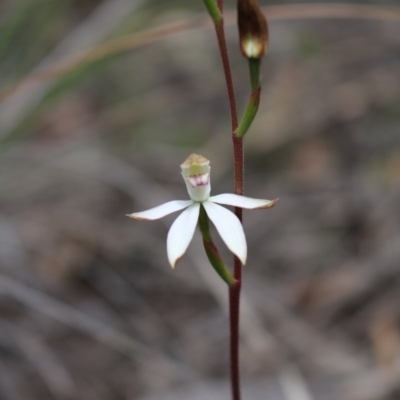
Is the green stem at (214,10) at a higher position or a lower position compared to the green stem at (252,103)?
higher

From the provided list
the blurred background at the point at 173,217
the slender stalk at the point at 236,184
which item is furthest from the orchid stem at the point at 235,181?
the blurred background at the point at 173,217

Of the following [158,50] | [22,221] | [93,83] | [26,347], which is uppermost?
[158,50]

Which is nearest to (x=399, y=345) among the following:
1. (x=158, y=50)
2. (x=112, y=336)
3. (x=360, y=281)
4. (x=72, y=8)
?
(x=360, y=281)

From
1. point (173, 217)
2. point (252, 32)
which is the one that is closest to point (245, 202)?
point (252, 32)

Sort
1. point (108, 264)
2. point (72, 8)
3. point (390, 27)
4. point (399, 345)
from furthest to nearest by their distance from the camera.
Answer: point (72, 8)
point (390, 27)
point (108, 264)
point (399, 345)

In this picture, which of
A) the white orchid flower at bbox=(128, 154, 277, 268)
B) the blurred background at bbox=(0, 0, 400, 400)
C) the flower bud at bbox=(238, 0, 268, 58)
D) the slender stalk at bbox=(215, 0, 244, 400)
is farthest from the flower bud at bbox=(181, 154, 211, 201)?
the blurred background at bbox=(0, 0, 400, 400)

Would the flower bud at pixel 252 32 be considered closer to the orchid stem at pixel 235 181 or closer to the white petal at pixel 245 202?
the orchid stem at pixel 235 181

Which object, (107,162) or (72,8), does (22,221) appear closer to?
(107,162)

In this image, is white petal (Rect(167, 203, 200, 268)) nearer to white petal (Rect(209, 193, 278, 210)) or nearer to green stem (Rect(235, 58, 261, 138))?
white petal (Rect(209, 193, 278, 210))
